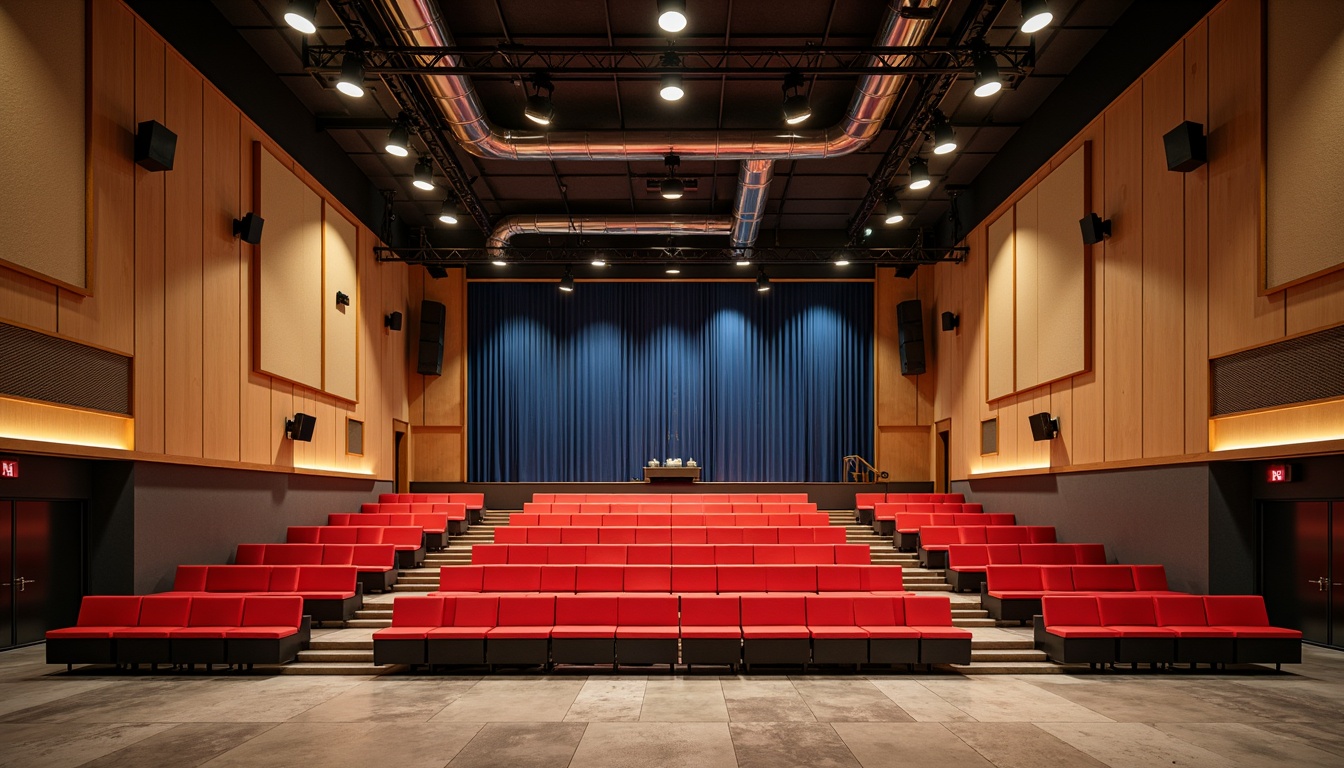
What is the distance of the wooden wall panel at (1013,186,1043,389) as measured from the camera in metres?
12.4

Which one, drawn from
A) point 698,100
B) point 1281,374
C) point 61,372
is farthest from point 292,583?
point 1281,374

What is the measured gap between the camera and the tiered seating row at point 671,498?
1524 cm

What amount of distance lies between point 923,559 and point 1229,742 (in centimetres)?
608

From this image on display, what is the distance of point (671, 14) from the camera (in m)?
7.30

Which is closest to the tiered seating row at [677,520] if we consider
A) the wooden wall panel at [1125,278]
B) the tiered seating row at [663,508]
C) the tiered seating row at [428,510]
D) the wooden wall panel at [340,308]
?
the tiered seating row at [663,508]

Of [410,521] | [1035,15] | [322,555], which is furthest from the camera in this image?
[410,521]

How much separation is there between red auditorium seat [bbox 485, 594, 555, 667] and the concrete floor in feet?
0.61

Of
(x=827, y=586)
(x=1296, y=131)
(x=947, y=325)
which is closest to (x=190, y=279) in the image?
(x=827, y=586)

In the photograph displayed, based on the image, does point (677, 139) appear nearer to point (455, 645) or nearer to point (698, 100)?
point (698, 100)

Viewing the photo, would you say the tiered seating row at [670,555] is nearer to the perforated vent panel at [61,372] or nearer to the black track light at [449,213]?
the perforated vent panel at [61,372]

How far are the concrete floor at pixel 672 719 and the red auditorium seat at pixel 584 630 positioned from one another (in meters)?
0.20

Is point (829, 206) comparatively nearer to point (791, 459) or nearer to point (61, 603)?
point (791, 459)

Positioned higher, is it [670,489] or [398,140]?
[398,140]

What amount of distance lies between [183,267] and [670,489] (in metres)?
9.99
